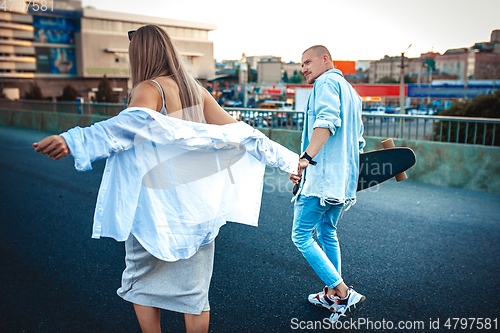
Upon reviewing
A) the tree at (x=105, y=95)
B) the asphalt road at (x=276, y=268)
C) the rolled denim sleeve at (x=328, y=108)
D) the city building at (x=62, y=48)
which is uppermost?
the city building at (x=62, y=48)

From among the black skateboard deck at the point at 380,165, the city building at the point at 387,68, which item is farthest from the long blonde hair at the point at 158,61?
the city building at the point at 387,68

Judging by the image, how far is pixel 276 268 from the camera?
3891mm

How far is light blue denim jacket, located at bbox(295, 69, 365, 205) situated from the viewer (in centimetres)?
282

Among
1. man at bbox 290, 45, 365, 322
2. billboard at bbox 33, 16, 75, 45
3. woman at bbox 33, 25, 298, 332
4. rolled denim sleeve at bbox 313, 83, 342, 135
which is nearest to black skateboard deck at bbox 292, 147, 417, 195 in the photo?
man at bbox 290, 45, 365, 322

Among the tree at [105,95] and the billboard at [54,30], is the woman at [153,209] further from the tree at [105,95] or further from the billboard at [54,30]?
the billboard at [54,30]

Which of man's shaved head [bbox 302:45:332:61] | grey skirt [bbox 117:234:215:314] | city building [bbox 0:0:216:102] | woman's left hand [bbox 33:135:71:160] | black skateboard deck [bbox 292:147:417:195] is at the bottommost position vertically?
grey skirt [bbox 117:234:215:314]

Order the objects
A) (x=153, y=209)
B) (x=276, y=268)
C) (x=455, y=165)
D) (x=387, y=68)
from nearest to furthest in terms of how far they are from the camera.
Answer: (x=153, y=209), (x=276, y=268), (x=455, y=165), (x=387, y=68)

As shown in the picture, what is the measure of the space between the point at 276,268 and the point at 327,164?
1.41 meters

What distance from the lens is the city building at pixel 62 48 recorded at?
70062 millimetres

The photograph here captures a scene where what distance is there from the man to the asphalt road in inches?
12.5

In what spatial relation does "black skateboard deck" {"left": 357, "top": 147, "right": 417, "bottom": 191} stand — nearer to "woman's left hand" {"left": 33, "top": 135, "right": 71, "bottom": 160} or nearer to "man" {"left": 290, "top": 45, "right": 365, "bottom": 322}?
"man" {"left": 290, "top": 45, "right": 365, "bottom": 322}

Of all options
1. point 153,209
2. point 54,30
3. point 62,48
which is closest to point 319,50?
point 153,209

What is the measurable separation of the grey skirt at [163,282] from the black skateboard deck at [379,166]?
1.24 meters

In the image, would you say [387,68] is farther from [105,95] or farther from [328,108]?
[328,108]
